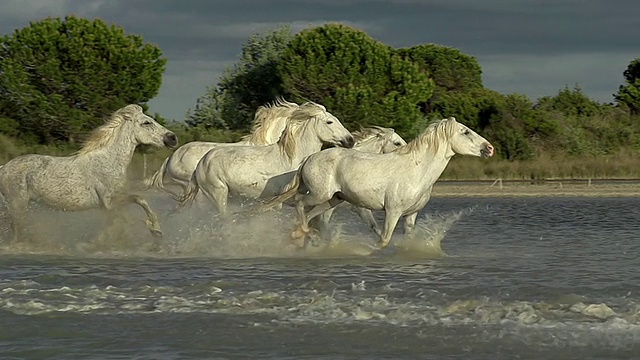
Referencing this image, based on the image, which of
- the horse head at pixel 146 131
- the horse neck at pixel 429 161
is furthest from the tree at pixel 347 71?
the horse neck at pixel 429 161

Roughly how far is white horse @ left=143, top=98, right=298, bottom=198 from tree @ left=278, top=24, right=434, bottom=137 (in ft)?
98.2

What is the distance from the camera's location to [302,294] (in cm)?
948

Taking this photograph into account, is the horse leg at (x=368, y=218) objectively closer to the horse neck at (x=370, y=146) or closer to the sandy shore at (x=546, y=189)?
the horse neck at (x=370, y=146)

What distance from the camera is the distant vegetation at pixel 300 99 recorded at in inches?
1689

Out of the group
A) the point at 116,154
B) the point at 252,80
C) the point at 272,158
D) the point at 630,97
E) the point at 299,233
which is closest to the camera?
the point at 299,233

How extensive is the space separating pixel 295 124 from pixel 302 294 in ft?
14.8

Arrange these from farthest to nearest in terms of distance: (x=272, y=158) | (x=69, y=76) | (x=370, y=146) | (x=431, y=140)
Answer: (x=69, y=76), (x=370, y=146), (x=272, y=158), (x=431, y=140)

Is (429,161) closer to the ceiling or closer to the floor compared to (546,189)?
closer to the ceiling

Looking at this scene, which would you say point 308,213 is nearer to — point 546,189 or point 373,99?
point 546,189

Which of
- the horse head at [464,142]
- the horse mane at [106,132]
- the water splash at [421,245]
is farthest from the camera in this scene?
the horse mane at [106,132]

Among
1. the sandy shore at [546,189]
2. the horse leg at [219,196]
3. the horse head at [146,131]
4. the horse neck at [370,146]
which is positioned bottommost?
the sandy shore at [546,189]

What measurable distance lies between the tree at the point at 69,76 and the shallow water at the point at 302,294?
97.5 feet

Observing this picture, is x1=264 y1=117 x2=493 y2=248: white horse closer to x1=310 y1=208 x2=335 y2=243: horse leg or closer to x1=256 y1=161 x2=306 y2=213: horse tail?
x1=256 y1=161 x2=306 y2=213: horse tail

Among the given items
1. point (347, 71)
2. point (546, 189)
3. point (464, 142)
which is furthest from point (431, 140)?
point (347, 71)
